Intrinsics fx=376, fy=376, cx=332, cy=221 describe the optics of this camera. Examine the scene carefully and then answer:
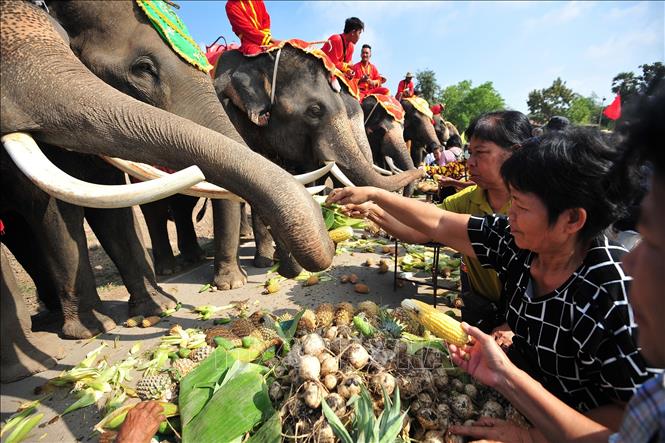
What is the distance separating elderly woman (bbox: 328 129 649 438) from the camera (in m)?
1.48

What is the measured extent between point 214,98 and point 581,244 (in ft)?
10.3

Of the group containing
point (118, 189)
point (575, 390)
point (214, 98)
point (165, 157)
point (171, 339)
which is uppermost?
point (214, 98)

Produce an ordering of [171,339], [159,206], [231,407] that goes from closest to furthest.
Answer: [231,407] < [171,339] < [159,206]

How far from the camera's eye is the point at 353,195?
292cm

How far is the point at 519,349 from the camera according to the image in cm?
199

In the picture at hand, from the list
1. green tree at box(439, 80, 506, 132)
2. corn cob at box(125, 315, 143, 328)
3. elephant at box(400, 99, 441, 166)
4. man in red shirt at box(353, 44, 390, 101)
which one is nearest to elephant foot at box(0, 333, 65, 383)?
corn cob at box(125, 315, 143, 328)

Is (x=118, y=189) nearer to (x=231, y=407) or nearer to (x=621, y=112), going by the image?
(x=231, y=407)

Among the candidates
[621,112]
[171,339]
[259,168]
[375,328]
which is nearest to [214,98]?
[259,168]

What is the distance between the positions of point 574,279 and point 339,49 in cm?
747

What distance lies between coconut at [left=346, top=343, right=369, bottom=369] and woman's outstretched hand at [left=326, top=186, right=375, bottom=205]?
125 centimetres

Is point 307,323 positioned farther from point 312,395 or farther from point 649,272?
point 649,272

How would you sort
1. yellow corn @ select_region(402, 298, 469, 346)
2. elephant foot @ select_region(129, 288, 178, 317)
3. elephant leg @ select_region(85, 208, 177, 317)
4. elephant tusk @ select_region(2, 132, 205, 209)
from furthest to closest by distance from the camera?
elephant foot @ select_region(129, 288, 178, 317), elephant leg @ select_region(85, 208, 177, 317), yellow corn @ select_region(402, 298, 469, 346), elephant tusk @ select_region(2, 132, 205, 209)

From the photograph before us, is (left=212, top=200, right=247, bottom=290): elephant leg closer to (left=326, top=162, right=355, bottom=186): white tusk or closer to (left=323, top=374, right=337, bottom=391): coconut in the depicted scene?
(left=326, top=162, right=355, bottom=186): white tusk

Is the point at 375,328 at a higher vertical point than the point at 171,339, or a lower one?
higher
